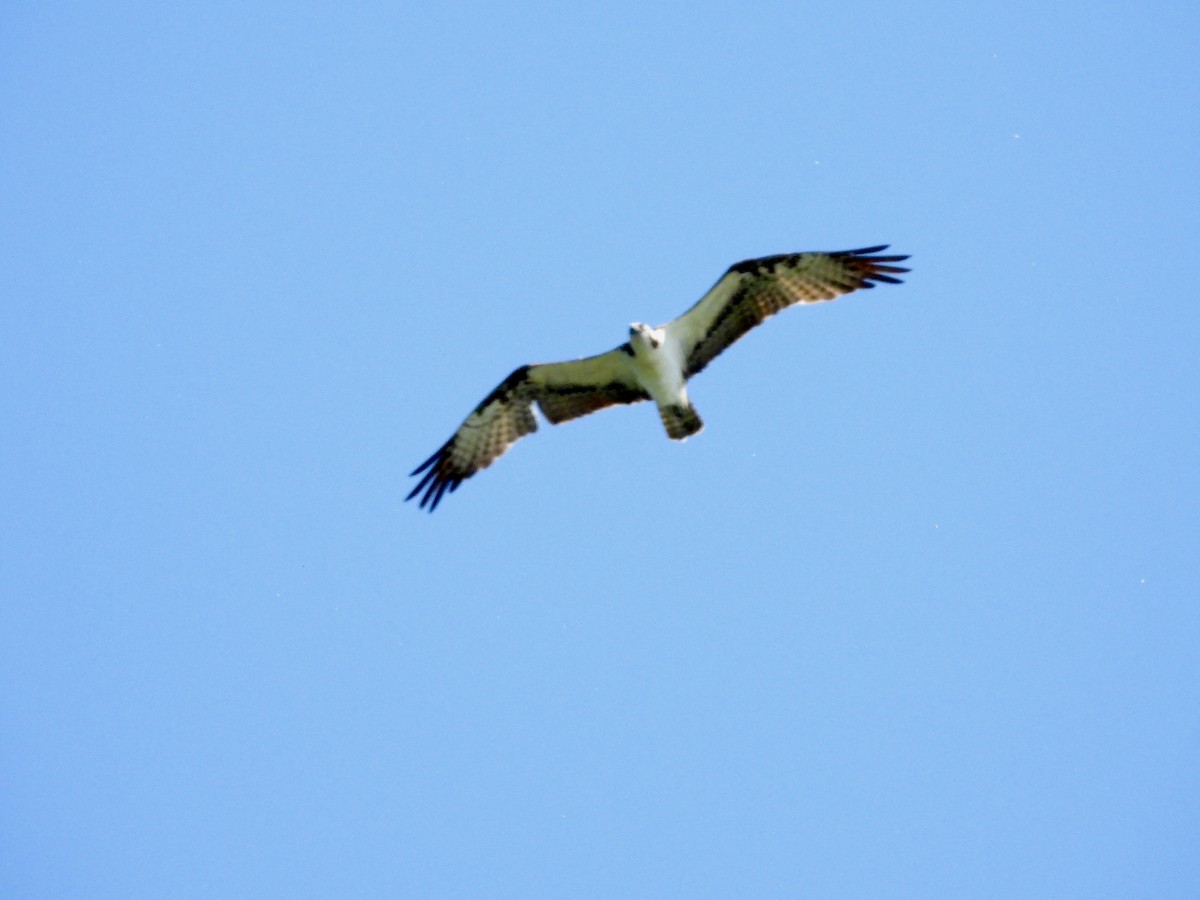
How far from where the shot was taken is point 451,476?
14.5 meters

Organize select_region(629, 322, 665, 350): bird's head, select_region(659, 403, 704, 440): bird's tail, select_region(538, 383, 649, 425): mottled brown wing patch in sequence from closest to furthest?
1. select_region(629, 322, 665, 350): bird's head
2. select_region(659, 403, 704, 440): bird's tail
3. select_region(538, 383, 649, 425): mottled brown wing patch

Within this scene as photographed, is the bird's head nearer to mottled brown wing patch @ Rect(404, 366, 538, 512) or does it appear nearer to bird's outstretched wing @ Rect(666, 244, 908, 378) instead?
bird's outstretched wing @ Rect(666, 244, 908, 378)

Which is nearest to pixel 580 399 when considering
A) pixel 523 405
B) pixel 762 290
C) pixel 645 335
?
pixel 523 405

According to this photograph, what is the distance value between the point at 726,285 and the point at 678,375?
2.90 feet

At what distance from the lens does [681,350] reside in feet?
45.3

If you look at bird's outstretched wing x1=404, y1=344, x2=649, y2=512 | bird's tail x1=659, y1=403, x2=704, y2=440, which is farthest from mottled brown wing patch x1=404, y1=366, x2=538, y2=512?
bird's tail x1=659, y1=403, x2=704, y2=440

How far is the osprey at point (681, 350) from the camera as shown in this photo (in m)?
13.5

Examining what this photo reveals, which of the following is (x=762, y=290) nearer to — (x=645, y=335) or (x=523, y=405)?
(x=645, y=335)

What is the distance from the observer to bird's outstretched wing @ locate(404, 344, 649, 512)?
45.8 ft

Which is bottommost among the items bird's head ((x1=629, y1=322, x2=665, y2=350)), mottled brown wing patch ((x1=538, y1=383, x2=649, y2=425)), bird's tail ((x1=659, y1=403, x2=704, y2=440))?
bird's tail ((x1=659, y1=403, x2=704, y2=440))

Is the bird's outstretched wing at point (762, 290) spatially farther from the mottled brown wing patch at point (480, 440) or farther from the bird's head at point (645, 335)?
the mottled brown wing patch at point (480, 440)

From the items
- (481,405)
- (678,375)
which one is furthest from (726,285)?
(481,405)

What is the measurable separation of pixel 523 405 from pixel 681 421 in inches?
60.9

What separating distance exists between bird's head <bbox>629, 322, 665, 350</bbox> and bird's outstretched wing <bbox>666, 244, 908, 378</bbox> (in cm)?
27
